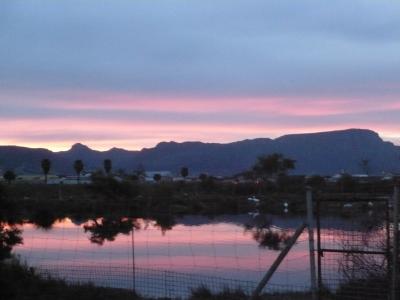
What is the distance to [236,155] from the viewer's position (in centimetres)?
15025

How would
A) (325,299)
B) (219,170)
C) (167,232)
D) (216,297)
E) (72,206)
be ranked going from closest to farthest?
(325,299) → (216,297) → (167,232) → (72,206) → (219,170)

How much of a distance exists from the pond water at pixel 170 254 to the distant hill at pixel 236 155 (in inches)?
2735

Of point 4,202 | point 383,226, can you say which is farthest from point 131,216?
point 383,226

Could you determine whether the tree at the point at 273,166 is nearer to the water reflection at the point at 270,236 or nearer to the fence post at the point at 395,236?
the water reflection at the point at 270,236

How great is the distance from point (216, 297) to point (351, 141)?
104327mm

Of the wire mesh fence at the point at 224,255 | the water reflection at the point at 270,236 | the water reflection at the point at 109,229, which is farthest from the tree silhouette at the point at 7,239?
the water reflection at the point at 109,229

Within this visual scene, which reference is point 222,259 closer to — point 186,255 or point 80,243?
point 186,255

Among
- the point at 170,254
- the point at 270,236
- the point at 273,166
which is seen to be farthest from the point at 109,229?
the point at 273,166

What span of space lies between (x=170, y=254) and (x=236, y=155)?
128 metres

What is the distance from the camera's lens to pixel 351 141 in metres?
116

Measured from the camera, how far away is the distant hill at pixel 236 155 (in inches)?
4439

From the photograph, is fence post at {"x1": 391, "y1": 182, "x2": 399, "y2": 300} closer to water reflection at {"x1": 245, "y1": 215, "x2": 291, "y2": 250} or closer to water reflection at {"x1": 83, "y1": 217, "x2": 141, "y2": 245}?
water reflection at {"x1": 245, "y1": 215, "x2": 291, "y2": 250}

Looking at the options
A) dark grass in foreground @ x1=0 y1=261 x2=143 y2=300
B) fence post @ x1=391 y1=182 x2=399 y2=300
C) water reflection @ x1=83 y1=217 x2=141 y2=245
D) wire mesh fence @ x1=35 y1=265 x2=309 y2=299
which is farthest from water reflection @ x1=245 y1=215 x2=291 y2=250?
fence post @ x1=391 y1=182 x2=399 y2=300

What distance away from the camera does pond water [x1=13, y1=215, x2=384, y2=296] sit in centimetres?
1792
